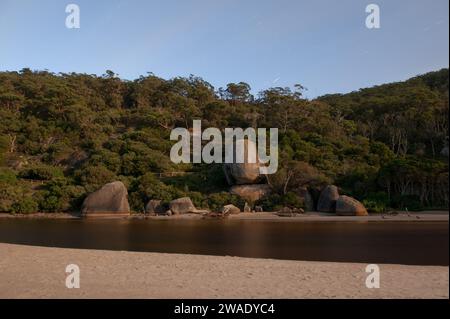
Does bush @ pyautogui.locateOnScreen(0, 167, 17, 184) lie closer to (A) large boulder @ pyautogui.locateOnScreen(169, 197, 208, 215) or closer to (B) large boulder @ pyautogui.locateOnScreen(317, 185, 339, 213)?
(A) large boulder @ pyautogui.locateOnScreen(169, 197, 208, 215)

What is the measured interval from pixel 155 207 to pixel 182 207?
2456mm

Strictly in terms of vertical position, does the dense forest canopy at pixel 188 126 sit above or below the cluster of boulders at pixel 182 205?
above

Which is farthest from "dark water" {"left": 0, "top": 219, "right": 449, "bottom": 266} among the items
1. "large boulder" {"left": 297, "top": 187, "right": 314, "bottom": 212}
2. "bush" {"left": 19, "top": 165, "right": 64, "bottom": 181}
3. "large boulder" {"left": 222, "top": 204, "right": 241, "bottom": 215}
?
"bush" {"left": 19, "top": 165, "right": 64, "bottom": 181}

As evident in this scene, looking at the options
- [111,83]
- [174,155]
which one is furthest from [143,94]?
[174,155]

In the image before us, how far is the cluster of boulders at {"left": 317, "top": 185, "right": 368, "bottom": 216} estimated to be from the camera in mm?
29375

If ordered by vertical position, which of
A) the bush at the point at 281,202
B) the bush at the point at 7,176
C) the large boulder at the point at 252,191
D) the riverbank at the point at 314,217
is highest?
the bush at the point at 7,176

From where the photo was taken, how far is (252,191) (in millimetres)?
34031

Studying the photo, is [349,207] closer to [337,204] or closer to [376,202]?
[337,204]

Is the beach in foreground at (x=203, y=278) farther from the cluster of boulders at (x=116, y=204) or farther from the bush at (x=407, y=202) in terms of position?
the bush at (x=407, y=202)

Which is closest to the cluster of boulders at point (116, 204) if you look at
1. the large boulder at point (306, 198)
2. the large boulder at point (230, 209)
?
the large boulder at point (230, 209)

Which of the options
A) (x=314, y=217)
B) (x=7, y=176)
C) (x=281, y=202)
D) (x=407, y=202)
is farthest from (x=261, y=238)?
(x=7, y=176)

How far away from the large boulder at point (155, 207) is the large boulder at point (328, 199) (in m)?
11.1

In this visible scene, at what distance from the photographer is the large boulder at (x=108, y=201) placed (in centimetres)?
3269
